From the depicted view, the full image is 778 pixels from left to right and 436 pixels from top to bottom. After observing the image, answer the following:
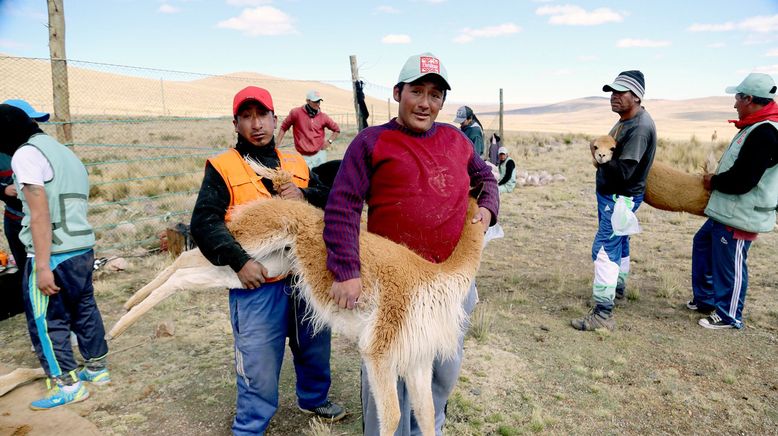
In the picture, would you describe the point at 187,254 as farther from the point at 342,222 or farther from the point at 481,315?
the point at 481,315

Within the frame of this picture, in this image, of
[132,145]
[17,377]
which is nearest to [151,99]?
[132,145]

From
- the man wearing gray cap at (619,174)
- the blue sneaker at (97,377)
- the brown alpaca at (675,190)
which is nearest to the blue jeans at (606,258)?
the man wearing gray cap at (619,174)

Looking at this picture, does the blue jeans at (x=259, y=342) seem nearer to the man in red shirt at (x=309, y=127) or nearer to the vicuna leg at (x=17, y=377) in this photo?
the vicuna leg at (x=17, y=377)

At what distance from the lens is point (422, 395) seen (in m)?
2.28

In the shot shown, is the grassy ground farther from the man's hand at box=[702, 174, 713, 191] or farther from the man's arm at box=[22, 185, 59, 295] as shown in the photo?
the man's hand at box=[702, 174, 713, 191]

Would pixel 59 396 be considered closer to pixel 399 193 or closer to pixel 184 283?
pixel 184 283

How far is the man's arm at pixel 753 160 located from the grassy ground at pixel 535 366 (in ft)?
4.92

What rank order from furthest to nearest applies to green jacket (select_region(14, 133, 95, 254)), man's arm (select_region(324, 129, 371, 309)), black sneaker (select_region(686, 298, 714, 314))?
1. black sneaker (select_region(686, 298, 714, 314))
2. green jacket (select_region(14, 133, 95, 254))
3. man's arm (select_region(324, 129, 371, 309))

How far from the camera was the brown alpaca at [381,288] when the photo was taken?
2.15m

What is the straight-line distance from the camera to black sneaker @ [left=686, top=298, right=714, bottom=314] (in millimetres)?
5117

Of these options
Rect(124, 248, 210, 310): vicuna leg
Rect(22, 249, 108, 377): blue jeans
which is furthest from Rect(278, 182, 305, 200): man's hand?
Rect(22, 249, 108, 377): blue jeans

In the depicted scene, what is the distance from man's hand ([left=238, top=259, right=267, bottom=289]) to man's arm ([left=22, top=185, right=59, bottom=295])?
168 cm

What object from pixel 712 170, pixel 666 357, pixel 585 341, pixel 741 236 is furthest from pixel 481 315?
pixel 712 170

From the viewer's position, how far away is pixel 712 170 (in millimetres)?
4992
